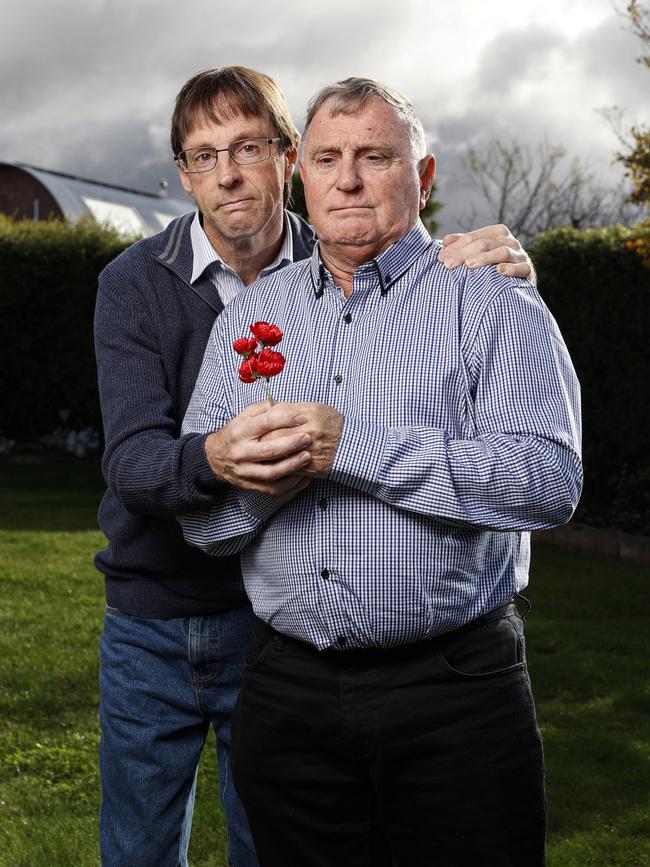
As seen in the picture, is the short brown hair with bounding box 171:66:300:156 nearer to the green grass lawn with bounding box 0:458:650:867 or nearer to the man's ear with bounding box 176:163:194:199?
the man's ear with bounding box 176:163:194:199

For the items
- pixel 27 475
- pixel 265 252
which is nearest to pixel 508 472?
pixel 265 252

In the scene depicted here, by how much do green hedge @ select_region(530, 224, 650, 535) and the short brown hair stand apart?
690cm

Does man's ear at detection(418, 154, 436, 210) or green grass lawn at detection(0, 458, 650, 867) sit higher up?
man's ear at detection(418, 154, 436, 210)

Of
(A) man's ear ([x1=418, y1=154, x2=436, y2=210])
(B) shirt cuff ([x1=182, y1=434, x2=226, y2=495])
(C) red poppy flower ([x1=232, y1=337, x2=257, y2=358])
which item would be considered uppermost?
(A) man's ear ([x1=418, y1=154, x2=436, y2=210])

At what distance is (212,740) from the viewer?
5000 mm

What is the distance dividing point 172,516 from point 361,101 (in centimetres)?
107

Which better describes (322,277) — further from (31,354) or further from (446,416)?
(31,354)

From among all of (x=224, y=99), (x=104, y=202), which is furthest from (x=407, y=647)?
(x=104, y=202)

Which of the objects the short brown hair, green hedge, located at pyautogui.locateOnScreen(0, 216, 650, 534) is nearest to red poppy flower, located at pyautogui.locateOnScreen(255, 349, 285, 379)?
the short brown hair

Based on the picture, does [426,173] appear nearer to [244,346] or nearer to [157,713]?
[244,346]

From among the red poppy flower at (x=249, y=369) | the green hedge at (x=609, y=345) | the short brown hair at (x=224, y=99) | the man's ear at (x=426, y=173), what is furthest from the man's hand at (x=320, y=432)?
the green hedge at (x=609, y=345)

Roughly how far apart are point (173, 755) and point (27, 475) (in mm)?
10207

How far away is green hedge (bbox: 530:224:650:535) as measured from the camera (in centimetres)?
919

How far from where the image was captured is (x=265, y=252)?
280cm
